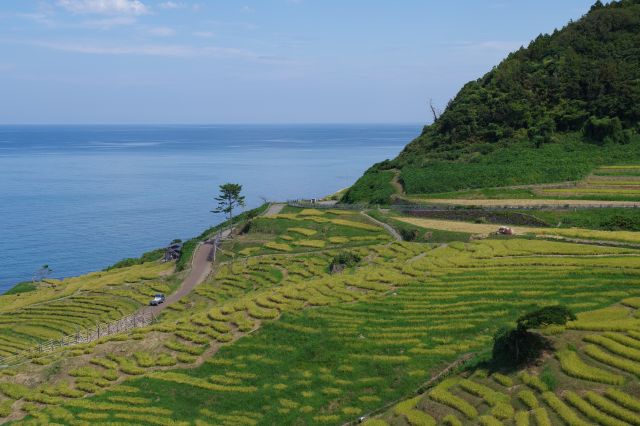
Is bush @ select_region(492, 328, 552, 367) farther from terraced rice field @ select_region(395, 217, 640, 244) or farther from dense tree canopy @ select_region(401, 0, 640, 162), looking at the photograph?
dense tree canopy @ select_region(401, 0, 640, 162)

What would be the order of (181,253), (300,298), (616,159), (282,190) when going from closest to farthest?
1. (300,298)
2. (181,253)
3. (616,159)
4. (282,190)

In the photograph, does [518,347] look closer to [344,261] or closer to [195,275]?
[344,261]

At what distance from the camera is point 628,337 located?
32.6m

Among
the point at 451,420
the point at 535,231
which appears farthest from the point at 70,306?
the point at 451,420

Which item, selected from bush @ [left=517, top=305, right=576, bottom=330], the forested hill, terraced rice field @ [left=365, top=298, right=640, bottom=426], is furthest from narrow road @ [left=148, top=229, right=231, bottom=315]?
bush @ [left=517, top=305, right=576, bottom=330]

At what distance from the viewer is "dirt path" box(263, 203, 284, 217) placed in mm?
88606

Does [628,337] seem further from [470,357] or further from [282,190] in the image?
[282,190]

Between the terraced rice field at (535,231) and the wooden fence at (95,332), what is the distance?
31.4m

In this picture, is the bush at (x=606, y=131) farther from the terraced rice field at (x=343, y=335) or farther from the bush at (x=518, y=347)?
the bush at (x=518, y=347)

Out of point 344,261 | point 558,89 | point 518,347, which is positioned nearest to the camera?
point 518,347

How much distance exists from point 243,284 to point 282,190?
114284mm

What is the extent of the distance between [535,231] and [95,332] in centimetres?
4247

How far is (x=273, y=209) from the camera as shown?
3612 inches

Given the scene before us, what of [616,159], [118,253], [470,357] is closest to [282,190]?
[118,253]
